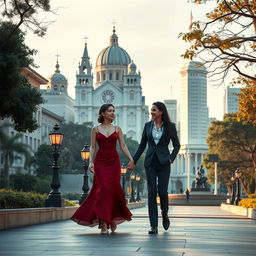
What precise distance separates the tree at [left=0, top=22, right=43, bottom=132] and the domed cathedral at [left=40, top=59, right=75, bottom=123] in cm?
14973

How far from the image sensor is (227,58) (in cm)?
2111

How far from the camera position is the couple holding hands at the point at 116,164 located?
12.9 m

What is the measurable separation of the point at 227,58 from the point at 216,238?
966cm

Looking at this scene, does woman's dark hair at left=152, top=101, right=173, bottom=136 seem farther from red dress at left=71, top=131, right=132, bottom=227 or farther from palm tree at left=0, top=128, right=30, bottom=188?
palm tree at left=0, top=128, right=30, bottom=188

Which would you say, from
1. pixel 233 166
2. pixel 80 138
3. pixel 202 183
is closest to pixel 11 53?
pixel 233 166

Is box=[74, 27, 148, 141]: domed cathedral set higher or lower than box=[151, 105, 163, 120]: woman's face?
higher

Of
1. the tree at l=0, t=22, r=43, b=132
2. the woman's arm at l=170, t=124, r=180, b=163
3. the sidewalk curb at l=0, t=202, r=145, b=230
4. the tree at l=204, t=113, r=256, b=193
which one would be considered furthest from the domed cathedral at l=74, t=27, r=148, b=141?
the woman's arm at l=170, t=124, r=180, b=163

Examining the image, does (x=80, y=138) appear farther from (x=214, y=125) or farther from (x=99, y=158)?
(x=99, y=158)

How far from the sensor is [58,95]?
7421 inches

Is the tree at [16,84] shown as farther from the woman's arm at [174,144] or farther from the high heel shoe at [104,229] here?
the high heel shoe at [104,229]

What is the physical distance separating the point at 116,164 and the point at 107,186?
0.40 metres

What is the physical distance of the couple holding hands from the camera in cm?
1285

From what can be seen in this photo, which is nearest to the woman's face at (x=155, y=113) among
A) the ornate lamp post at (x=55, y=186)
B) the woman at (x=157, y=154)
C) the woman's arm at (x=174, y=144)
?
the woman at (x=157, y=154)

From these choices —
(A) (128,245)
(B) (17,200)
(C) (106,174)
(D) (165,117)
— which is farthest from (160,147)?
(B) (17,200)
